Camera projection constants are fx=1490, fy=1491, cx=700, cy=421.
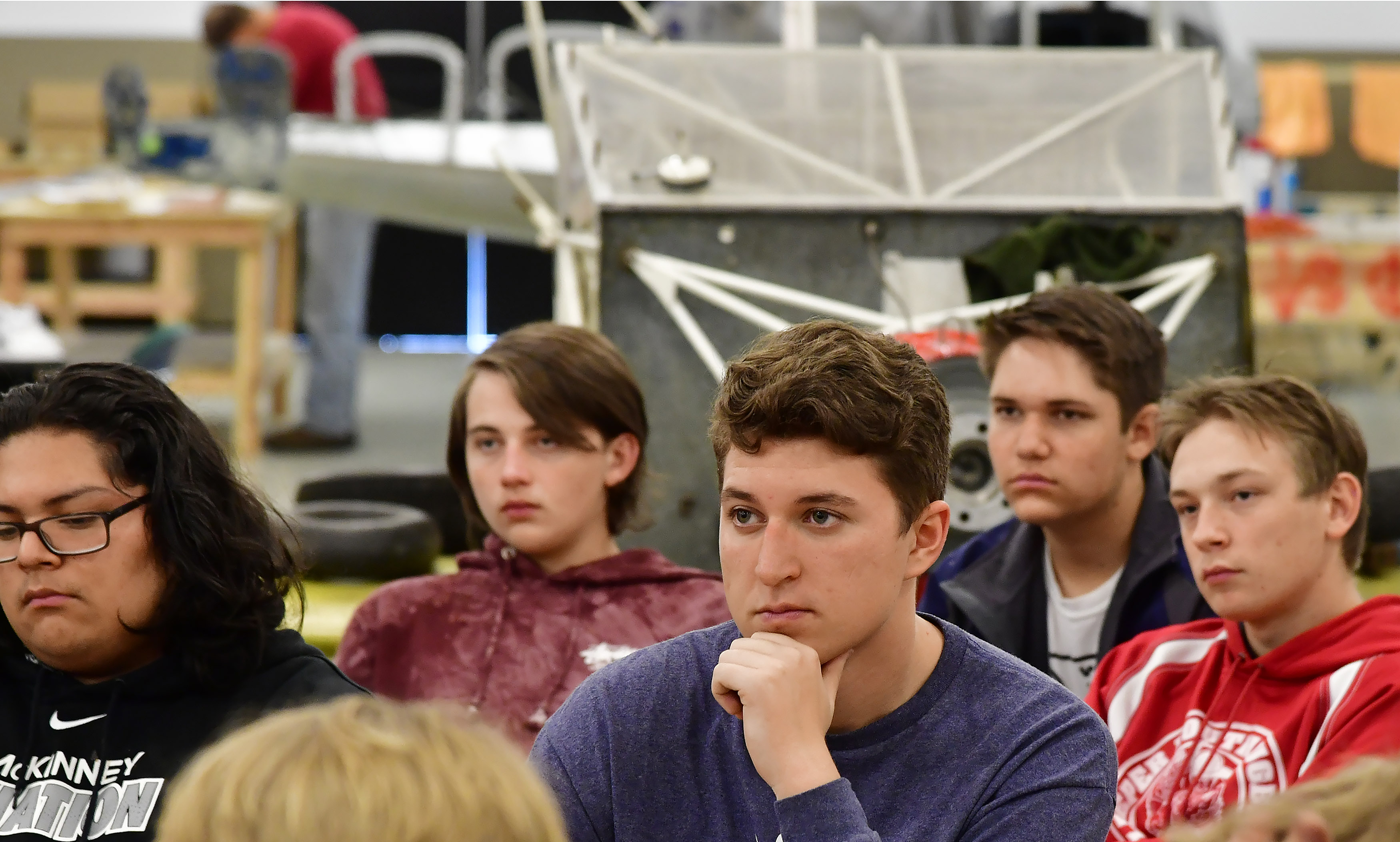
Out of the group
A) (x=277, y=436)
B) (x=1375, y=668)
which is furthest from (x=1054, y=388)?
(x=277, y=436)

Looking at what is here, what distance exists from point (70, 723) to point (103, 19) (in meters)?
10.8

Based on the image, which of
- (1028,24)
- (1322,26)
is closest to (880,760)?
(1028,24)

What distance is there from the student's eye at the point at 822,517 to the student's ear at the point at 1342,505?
0.85m

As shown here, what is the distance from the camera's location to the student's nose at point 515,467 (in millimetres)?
2275

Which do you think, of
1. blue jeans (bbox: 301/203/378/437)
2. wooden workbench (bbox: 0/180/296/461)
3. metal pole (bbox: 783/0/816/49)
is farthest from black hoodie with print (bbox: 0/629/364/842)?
blue jeans (bbox: 301/203/378/437)

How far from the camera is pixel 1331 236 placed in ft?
25.8

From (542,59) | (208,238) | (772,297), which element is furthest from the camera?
(208,238)

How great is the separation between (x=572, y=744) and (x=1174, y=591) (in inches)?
45.3

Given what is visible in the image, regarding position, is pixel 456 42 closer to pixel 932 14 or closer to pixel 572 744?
A: pixel 932 14

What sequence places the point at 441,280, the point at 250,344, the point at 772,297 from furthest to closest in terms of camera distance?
1. the point at 441,280
2. the point at 250,344
3. the point at 772,297

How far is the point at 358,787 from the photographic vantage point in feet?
2.64

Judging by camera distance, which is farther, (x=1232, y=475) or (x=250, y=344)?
(x=250, y=344)

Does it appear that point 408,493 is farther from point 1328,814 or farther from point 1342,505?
point 1328,814

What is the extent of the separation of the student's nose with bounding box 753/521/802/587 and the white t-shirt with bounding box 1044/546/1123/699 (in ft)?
3.48
